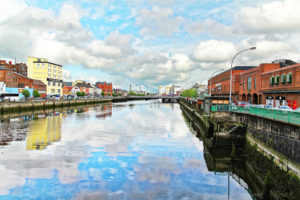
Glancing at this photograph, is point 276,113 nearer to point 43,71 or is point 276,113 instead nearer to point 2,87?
point 2,87

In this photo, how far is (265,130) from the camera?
72.5 ft

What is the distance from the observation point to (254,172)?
788 inches

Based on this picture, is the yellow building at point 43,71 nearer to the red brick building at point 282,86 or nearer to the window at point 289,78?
the red brick building at point 282,86

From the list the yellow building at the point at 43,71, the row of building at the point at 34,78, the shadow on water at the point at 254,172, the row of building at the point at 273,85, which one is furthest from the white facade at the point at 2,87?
A: the shadow on water at the point at 254,172

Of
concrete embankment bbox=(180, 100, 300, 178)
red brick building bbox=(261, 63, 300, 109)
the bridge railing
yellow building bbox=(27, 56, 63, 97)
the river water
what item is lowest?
the river water

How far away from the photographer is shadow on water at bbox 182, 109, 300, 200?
14992 millimetres

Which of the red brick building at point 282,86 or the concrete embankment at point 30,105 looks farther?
the concrete embankment at point 30,105

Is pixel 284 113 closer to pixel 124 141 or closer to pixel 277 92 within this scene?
pixel 124 141

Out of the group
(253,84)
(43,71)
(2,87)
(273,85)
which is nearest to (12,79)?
(2,87)

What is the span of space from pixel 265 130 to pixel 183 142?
1365cm

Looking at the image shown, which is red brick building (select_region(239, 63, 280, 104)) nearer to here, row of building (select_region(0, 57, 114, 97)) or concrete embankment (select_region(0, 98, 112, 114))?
concrete embankment (select_region(0, 98, 112, 114))

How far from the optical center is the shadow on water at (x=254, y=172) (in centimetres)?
1499

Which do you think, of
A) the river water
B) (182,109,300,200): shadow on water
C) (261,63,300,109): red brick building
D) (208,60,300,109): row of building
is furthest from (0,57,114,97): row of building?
(182,109,300,200): shadow on water

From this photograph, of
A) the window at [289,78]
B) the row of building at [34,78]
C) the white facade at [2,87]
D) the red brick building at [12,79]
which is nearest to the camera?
the window at [289,78]
